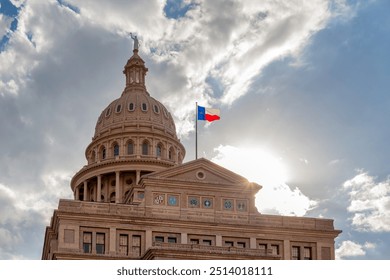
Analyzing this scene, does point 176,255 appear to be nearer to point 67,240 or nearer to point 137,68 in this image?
point 67,240

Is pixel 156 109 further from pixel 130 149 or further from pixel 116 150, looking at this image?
pixel 116 150

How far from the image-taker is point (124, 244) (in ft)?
272

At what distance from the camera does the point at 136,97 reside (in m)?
123

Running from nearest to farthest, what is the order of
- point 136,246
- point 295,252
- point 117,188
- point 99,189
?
point 136,246 < point 295,252 < point 117,188 < point 99,189

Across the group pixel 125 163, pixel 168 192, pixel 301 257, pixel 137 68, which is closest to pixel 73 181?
pixel 125 163

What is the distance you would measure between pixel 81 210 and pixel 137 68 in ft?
163

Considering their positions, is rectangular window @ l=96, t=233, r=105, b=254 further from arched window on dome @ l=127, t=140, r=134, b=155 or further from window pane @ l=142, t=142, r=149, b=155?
window pane @ l=142, t=142, r=149, b=155

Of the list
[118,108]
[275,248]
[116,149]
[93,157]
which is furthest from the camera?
[118,108]

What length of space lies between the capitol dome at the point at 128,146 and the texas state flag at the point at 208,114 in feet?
68.0

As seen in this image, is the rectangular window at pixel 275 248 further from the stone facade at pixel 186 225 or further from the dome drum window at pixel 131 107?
the dome drum window at pixel 131 107

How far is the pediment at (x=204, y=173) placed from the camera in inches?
3430

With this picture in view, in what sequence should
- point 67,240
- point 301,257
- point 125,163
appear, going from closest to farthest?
point 67,240 < point 301,257 < point 125,163

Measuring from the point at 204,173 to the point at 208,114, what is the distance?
30.0 feet

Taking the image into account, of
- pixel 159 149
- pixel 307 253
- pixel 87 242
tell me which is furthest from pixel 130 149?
pixel 307 253
